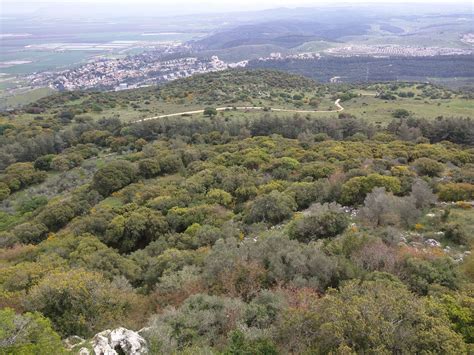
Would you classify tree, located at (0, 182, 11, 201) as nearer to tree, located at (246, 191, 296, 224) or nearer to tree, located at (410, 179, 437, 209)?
tree, located at (246, 191, 296, 224)

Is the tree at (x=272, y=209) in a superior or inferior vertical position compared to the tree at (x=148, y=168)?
superior

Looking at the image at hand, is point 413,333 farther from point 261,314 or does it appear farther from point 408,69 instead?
point 408,69

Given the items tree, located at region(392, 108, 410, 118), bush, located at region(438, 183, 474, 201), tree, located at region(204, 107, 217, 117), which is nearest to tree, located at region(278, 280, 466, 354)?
bush, located at region(438, 183, 474, 201)

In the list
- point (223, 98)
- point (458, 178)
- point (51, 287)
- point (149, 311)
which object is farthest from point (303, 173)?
point (223, 98)

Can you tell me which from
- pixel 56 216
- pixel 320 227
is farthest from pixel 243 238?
pixel 56 216

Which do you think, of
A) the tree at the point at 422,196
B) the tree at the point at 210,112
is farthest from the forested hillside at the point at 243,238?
the tree at the point at 210,112

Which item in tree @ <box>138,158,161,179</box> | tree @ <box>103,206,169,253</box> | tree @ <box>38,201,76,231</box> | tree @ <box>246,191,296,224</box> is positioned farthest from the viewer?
tree @ <box>138,158,161,179</box>

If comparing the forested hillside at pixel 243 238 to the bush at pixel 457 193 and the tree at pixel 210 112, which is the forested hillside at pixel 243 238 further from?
the tree at pixel 210 112
